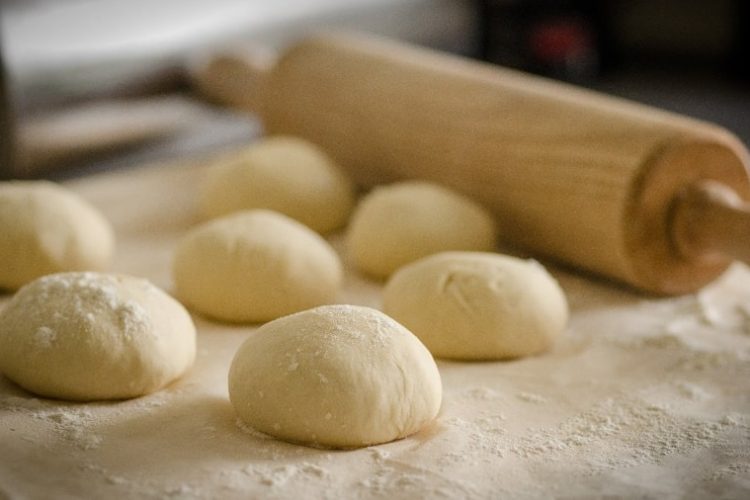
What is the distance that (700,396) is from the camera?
155cm

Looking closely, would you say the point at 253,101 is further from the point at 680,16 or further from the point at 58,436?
the point at 680,16

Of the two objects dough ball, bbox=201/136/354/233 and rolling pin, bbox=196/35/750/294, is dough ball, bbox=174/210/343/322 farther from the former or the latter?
rolling pin, bbox=196/35/750/294

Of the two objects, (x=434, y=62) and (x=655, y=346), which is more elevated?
(x=434, y=62)

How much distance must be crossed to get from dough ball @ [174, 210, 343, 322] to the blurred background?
1.08 m

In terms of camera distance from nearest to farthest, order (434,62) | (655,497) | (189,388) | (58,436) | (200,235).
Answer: (655,497) → (58,436) → (189,388) → (200,235) → (434,62)

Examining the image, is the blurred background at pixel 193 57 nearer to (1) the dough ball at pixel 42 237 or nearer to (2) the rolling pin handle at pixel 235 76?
(2) the rolling pin handle at pixel 235 76

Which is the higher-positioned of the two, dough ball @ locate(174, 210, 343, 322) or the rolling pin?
the rolling pin

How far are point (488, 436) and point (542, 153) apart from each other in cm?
81

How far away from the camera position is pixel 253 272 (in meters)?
1.78

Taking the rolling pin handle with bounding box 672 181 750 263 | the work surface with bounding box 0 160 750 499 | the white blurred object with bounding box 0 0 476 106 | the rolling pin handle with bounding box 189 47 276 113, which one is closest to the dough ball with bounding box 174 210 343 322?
Result: the work surface with bounding box 0 160 750 499

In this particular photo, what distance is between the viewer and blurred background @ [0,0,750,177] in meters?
2.70

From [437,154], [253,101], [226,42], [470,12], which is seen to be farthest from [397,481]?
[470,12]

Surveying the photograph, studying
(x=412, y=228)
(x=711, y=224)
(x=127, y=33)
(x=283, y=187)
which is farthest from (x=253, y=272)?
(x=127, y=33)

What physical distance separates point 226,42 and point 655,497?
2.17 metres
